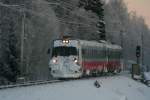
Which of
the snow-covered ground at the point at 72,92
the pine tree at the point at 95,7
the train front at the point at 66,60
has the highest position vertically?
the pine tree at the point at 95,7

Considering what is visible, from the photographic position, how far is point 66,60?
45.4 metres

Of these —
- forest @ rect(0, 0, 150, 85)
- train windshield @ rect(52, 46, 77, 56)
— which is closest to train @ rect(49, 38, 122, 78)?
train windshield @ rect(52, 46, 77, 56)

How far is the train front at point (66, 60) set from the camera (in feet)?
148

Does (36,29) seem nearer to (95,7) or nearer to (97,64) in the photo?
(97,64)

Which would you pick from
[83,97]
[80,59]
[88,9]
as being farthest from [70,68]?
[88,9]

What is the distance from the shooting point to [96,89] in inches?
1394

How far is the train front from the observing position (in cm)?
4519

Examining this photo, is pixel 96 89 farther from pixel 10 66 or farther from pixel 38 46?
pixel 38 46

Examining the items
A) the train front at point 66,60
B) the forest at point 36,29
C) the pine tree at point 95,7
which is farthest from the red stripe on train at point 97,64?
the pine tree at point 95,7

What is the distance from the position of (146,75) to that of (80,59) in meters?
18.4

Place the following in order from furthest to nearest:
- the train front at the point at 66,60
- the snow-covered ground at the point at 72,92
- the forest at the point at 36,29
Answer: the forest at the point at 36,29 → the train front at the point at 66,60 → the snow-covered ground at the point at 72,92

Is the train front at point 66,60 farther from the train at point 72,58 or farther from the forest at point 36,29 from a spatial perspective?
the forest at point 36,29

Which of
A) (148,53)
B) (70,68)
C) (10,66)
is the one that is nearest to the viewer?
(70,68)

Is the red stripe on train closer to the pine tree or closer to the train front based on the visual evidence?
the train front
